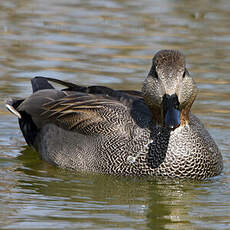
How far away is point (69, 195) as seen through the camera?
8.30 metres

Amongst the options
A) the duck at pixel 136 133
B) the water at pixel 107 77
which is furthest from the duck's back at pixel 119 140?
the water at pixel 107 77

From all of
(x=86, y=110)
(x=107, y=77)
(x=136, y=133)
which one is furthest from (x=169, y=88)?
(x=107, y=77)

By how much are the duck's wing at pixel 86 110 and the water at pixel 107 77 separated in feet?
1.80

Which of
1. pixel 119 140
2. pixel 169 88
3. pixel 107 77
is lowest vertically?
pixel 119 140

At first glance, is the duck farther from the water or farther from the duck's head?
the water

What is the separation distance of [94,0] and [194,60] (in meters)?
5.77

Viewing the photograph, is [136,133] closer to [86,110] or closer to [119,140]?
[119,140]

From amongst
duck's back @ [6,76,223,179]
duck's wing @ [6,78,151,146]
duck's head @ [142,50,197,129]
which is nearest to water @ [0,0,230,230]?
duck's back @ [6,76,223,179]

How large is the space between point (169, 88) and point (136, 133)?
1038 millimetres

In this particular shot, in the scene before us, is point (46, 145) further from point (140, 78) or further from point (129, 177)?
point (140, 78)

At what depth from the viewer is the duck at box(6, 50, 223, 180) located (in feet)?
28.2

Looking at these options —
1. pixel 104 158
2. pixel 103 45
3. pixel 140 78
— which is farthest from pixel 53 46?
pixel 104 158

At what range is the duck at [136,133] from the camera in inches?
338

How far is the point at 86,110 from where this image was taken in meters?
9.45
